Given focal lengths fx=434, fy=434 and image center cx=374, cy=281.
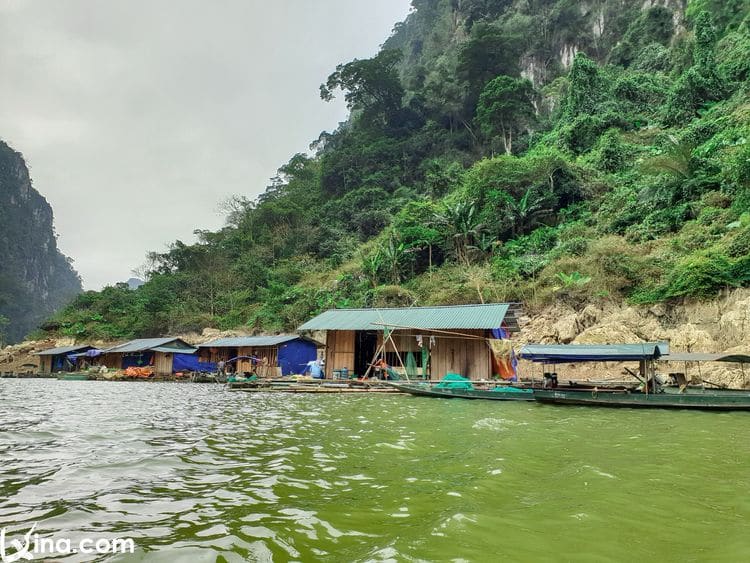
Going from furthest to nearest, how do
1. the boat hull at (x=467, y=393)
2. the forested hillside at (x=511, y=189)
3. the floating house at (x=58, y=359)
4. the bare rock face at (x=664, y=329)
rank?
the floating house at (x=58, y=359)
the forested hillside at (x=511, y=189)
the bare rock face at (x=664, y=329)
the boat hull at (x=467, y=393)

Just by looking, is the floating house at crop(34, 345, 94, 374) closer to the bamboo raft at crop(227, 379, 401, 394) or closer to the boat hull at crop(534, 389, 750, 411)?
the bamboo raft at crop(227, 379, 401, 394)

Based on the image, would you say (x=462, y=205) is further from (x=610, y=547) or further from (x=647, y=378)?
(x=610, y=547)

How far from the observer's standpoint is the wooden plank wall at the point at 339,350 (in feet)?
73.3

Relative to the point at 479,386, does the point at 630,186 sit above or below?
above

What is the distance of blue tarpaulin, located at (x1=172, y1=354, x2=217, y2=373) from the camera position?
3003 cm

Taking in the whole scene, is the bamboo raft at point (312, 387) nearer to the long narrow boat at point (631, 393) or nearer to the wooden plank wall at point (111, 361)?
the long narrow boat at point (631, 393)

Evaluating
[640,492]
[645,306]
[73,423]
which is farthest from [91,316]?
[640,492]

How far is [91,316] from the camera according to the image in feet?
A: 146

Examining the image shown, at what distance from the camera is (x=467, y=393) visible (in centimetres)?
1495

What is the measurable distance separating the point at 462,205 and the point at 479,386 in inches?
637

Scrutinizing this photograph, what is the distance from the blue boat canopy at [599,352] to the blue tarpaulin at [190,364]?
22767 mm

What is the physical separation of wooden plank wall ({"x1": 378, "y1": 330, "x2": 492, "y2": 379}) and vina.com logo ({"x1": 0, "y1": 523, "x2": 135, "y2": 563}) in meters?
17.3

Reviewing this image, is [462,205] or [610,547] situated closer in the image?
[610,547]

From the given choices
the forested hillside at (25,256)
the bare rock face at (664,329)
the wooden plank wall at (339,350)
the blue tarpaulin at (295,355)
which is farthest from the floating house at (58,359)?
the forested hillside at (25,256)
